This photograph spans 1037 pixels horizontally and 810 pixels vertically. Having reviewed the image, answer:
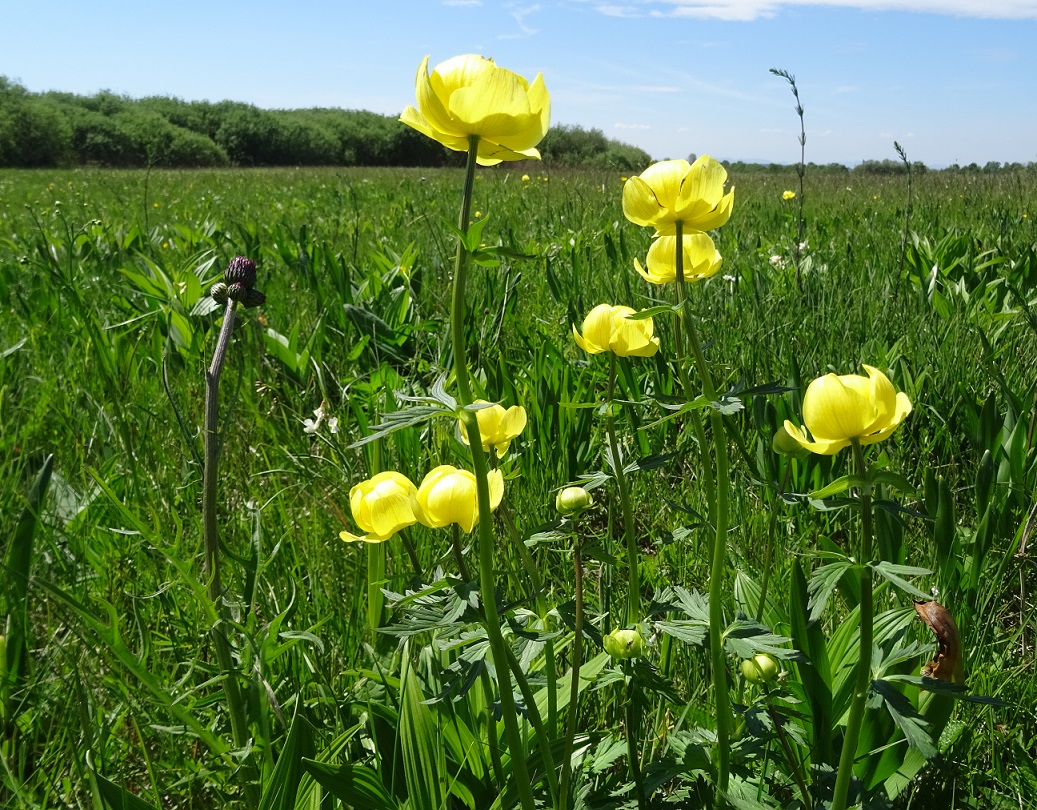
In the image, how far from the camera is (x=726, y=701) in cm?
86

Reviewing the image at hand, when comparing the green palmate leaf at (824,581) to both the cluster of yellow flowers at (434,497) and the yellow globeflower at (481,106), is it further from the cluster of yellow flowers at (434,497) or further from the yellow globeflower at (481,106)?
the yellow globeflower at (481,106)

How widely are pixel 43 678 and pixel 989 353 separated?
7.04 feet

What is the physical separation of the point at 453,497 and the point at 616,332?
386mm

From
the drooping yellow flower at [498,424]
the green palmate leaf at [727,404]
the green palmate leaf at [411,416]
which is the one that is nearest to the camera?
the green palmate leaf at [411,416]

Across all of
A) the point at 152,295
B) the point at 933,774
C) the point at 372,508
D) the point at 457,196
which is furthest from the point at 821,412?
the point at 457,196

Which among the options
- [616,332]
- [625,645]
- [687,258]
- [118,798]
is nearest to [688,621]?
[625,645]

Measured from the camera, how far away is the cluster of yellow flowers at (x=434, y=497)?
85cm

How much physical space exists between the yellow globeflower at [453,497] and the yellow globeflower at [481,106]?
Result: 34cm

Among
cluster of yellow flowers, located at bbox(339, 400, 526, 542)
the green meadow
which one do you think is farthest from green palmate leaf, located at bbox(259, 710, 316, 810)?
cluster of yellow flowers, located at bbox(339, 400, 526, 542)

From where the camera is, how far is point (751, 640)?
32.8 inches

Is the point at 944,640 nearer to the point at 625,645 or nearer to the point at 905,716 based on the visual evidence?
the point at 905,716

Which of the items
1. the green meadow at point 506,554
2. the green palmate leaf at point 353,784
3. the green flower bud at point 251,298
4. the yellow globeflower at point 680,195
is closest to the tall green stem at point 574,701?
the green meadow at point 506,554

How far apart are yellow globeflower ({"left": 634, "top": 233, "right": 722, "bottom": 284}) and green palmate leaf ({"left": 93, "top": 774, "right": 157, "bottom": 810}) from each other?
0.93 meters

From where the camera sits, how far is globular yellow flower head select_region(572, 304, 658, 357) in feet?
3.60
